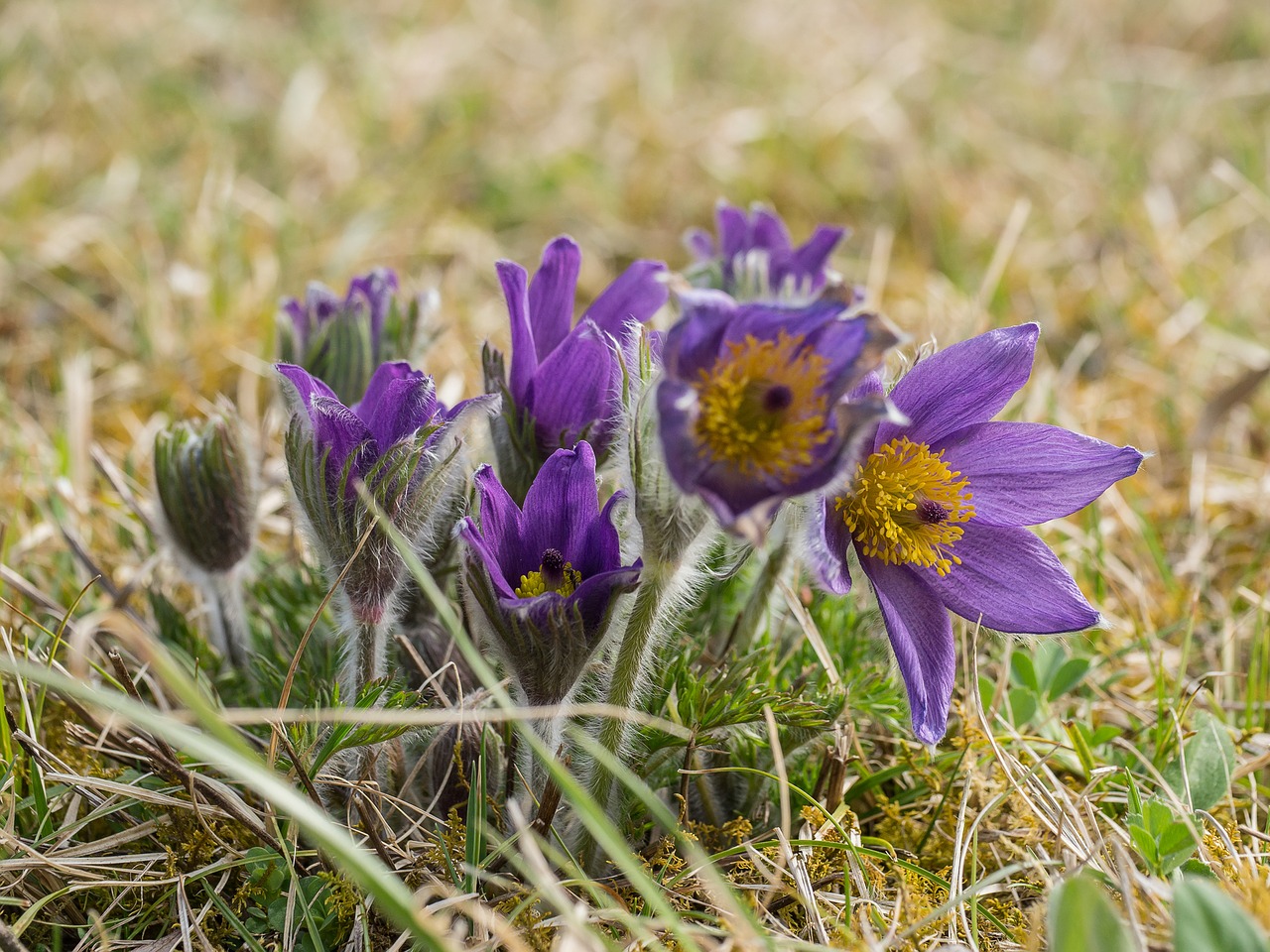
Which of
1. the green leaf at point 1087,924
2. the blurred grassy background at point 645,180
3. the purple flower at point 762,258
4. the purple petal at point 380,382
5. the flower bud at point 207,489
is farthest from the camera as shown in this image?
the blurred grassy background at point 645,180

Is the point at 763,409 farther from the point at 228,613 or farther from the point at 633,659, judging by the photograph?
the point at 228,613

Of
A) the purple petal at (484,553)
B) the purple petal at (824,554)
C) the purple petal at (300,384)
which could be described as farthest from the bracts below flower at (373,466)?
the purple petal at (824,554)

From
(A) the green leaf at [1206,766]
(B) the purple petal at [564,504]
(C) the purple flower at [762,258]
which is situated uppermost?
(C) the purple flower at [762,258]

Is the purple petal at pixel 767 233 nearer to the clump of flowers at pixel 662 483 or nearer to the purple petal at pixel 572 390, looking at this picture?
the clump of flowers at pixel 662 483

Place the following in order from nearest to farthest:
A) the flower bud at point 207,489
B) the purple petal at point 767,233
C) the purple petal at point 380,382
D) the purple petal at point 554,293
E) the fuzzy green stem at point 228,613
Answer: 1. the purple petal at point 380,382
2. the purple petal at point 554,293
3. the flower bud at point 207,489
4. the fuzzy green stem at point 228,613
5. the purple petal at point 767,233

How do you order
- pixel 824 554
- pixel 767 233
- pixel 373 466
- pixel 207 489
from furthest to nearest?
pixel 767 233
pixel 207 489
pixel 373 466
pixel 824 554

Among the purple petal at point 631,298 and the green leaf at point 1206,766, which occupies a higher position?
the purple petal at point 631,298

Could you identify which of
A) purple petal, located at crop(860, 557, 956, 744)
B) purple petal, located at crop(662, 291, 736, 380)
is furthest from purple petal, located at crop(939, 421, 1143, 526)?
purple petal, located at crop(662, 291, 736, 380)

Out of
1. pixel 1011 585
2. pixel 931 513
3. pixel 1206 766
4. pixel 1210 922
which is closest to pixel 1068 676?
pixel 1206 766

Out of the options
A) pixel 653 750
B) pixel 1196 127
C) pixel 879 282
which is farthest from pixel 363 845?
pixel 1196 127
